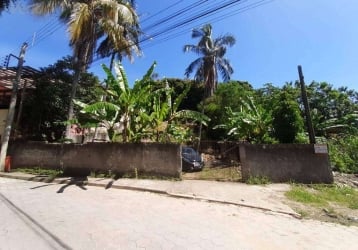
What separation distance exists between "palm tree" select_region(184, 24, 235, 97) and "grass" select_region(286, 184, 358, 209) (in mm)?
18251

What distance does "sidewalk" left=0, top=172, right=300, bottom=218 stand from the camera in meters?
8.68

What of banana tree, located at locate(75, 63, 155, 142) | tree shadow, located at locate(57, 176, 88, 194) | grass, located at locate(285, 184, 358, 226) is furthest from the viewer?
banana tree, located at locate(75, 63, 155, 142)

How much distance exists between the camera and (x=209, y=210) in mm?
8008

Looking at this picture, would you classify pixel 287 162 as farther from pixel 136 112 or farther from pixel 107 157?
pixel 107 157

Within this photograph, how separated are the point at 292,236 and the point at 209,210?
94.7 inches

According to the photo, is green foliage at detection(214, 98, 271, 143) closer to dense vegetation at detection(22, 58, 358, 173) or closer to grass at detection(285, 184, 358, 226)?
dense vegetation at detection(22, 58, 358, 173)

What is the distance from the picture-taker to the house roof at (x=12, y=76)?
1928cm

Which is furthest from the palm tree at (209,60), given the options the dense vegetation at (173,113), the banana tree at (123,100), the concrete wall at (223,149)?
the banana tree at (123,100)

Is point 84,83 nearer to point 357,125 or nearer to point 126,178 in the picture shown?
point 126,178

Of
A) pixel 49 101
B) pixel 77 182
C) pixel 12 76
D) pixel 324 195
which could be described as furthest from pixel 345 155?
pixel 12 76

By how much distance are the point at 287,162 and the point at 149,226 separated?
6702 millimetres

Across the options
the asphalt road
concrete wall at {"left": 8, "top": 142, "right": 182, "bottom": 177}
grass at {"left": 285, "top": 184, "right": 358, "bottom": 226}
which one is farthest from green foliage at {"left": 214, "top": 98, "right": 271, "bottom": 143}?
the asphalt road

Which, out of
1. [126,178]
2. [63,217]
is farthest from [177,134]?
[63,217]

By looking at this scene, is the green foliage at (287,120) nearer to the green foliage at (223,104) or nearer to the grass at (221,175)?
the grass at (221,175)
